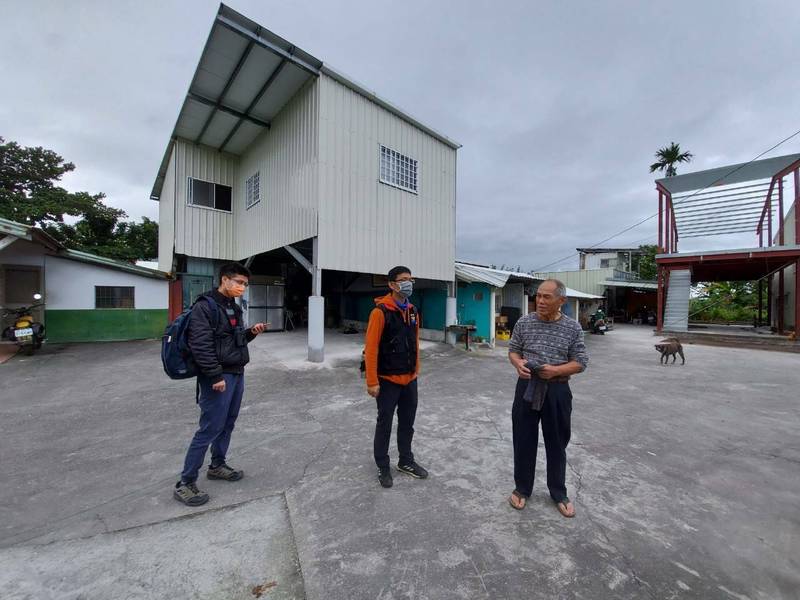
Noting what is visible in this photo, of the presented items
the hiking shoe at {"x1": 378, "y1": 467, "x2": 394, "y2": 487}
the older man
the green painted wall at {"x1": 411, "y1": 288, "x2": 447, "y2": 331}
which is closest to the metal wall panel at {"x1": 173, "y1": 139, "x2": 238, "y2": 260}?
the green painted wall at {"x1": 411, "y1": 288, "x2": 447, "y2": 331}

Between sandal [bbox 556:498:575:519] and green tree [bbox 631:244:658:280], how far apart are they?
3268 centimetres

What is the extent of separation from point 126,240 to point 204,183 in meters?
13.6

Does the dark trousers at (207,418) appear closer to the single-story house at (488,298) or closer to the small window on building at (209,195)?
the single-story house at (488,298)

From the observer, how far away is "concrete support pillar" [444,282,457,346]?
10.8 metres

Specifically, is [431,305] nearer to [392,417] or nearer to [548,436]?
[392,417]

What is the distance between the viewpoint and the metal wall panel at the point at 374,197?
775cm

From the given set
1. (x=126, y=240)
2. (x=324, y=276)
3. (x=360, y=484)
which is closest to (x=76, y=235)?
(x=126, y=240)

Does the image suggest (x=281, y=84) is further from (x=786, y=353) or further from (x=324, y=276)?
(x=786, y=353)

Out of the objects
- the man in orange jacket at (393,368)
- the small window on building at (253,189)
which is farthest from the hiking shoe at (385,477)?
the small window on building at (253,189)

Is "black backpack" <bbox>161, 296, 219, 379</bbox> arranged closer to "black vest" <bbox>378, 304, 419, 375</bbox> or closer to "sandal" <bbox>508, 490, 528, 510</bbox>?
"black vest" <bbox>378, 304, 419, 375</bbox>

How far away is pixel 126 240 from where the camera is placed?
2055cm

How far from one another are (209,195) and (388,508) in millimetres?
12355

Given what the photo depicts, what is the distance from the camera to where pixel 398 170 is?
9297 millimetres

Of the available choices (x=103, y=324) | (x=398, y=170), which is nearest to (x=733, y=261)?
(x=398, y=170)
